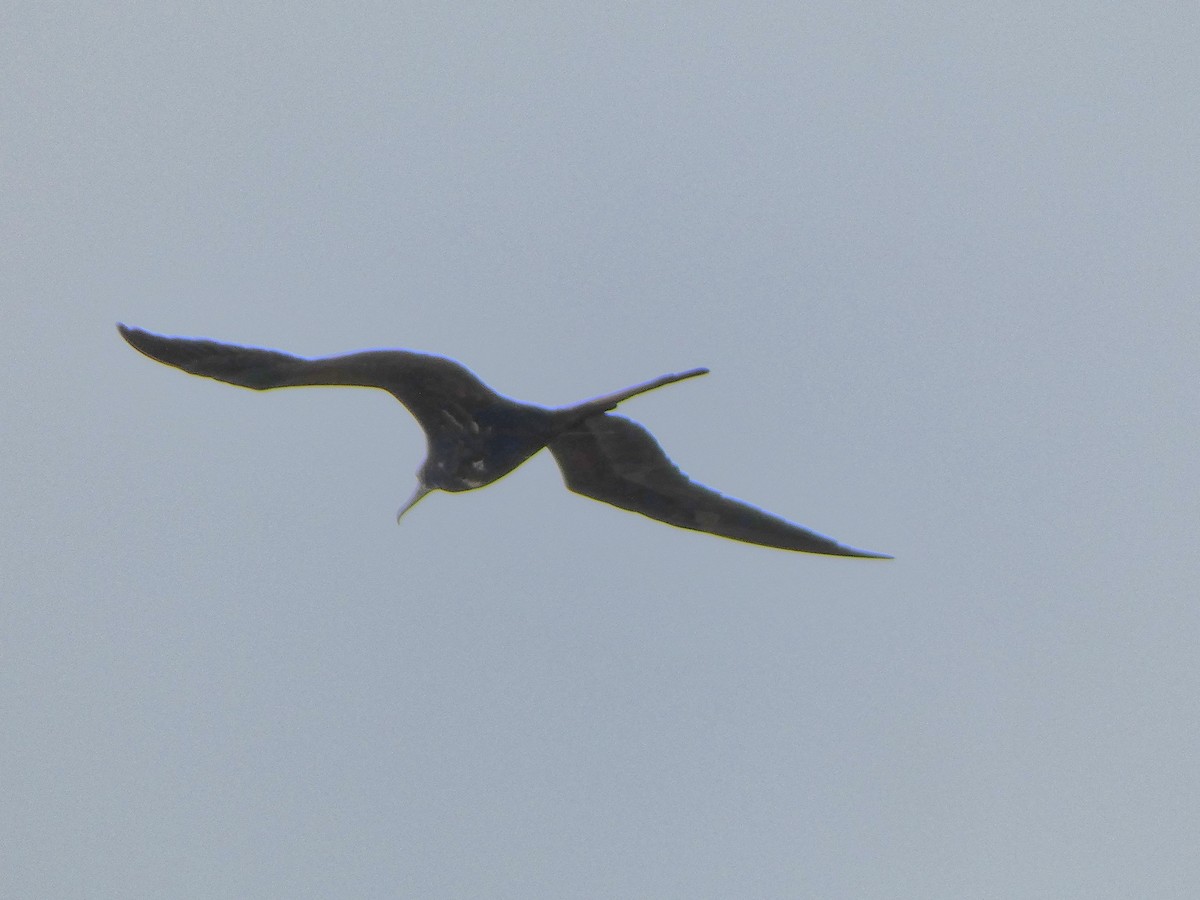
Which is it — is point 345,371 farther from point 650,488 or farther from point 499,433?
point 650,488

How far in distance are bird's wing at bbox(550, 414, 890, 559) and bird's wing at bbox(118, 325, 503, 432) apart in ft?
2.89

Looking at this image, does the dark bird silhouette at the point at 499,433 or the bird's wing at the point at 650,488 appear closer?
the dark bird silhouette at the point at 499,433

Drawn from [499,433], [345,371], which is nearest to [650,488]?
[499,433]

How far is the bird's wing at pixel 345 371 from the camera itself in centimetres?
944

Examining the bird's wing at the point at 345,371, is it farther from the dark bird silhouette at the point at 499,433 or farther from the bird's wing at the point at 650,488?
the bird's wing at the point at 650,488

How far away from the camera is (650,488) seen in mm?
11367

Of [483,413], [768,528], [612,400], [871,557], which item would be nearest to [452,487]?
[483,413]

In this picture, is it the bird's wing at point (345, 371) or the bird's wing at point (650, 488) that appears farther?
the bird's wing at point (650, 488)

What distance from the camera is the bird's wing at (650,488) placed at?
10961 mm

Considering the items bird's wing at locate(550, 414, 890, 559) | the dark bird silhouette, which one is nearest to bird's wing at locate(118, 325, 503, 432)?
the dark bird silhouette

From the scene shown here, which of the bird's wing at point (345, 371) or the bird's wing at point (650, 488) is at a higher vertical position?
the bird's wing at point (345, 371)

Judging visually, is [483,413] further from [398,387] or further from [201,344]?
[201,344]

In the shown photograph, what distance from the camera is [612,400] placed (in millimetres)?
9859

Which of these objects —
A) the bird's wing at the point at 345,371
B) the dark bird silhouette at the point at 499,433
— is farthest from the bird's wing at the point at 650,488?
the bird's wing at the point at 345,371
